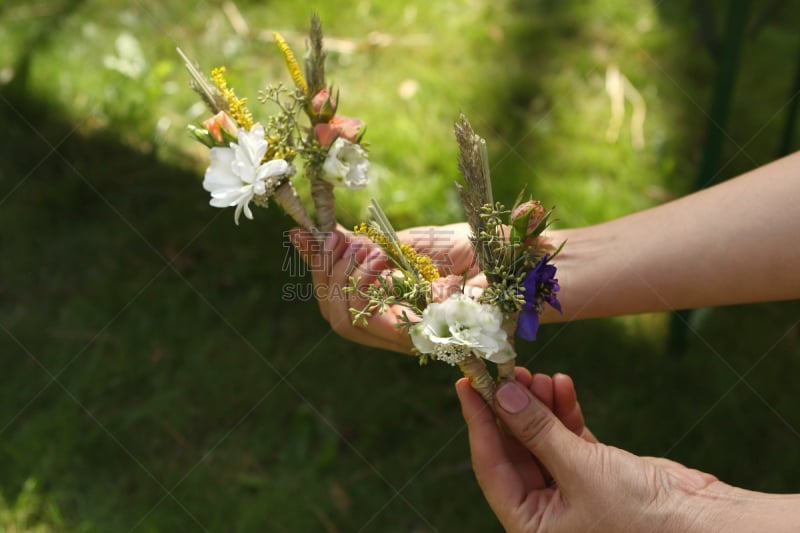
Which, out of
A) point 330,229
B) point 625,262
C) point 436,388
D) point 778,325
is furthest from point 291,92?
point 778,325

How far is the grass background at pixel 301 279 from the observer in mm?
1821

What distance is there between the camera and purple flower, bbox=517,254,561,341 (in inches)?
42.1

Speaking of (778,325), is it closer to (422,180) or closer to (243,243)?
(422,180)

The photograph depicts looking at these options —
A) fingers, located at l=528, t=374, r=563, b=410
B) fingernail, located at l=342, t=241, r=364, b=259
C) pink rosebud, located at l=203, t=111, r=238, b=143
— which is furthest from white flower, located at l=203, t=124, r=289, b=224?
fingers, located at l=528, t=374, r=563, b=410

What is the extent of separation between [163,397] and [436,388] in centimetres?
68

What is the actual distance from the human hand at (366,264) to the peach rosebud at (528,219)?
0.91ft

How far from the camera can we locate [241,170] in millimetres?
1150

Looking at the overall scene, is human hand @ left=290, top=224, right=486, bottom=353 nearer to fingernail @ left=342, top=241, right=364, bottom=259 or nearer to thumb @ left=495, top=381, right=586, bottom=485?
fingernail @ left=342, top=241, right=364, bottom=259

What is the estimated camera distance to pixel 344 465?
6.10 ft

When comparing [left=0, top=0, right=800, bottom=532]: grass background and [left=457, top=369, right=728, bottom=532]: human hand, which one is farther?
[left=0, top=0, right=800, bottom=532]: grass background

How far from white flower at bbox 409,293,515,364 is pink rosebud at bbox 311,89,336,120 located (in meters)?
0.39

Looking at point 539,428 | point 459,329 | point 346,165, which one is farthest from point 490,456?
point 346,165

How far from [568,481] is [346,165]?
59 cm

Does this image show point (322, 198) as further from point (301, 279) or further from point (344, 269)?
point (301, 279)
